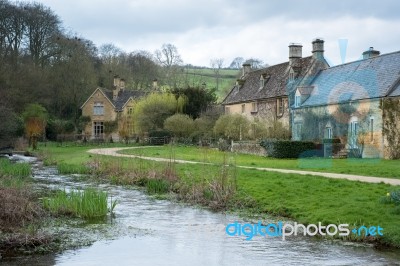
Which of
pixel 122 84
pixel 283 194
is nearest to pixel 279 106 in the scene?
pixel 283 194

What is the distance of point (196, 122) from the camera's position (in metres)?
47.7

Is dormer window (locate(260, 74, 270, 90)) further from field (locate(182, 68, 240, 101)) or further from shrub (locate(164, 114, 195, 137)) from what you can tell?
field (locate(182, 68, 240, 101))

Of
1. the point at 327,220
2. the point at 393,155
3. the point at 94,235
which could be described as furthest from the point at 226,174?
the point at 393,155

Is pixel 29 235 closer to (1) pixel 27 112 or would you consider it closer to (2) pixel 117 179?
(2) pixel 117 179

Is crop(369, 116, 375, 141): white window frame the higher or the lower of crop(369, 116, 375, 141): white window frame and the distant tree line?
the lower

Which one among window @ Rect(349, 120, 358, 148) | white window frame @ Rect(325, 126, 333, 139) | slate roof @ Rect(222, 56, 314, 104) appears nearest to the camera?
window @ Rect(349, 120, 358, 148)

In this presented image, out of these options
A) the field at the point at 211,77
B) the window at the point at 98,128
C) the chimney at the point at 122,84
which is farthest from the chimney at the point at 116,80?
the field at the point at 211,77

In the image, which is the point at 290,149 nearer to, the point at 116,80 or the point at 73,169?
the point at 73,169

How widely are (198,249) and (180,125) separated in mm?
37507

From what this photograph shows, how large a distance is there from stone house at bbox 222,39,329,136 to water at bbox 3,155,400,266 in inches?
1105

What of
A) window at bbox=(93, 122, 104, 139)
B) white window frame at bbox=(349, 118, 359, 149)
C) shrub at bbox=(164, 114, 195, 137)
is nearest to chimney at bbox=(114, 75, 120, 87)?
window at bbox=(93, 122, 104, 139)

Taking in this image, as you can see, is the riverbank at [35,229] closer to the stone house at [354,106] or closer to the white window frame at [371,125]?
the stone house at [354,106]

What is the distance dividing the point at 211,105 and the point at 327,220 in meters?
41.6

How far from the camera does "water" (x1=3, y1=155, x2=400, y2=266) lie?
9602 millimetres
